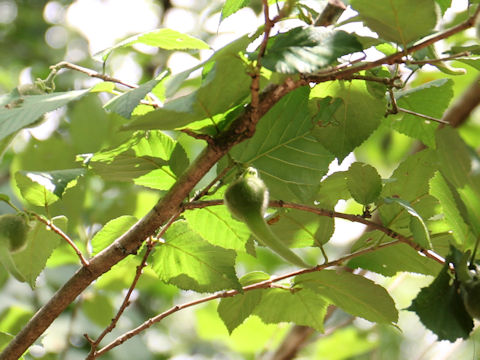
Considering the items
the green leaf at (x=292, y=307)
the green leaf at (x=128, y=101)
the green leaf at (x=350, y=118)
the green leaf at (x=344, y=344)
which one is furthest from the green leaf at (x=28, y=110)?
the green leaf at (x=344, y=344)

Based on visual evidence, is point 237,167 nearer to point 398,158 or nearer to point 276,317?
point 276,317

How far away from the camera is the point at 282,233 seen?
74cm

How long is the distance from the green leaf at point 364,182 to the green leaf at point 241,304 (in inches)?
6.8

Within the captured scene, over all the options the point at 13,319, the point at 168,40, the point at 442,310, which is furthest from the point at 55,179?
the point at 13,319

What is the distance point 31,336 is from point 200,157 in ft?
0.91

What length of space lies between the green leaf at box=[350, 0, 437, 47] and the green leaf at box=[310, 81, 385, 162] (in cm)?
10

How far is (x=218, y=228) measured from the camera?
0.70 m

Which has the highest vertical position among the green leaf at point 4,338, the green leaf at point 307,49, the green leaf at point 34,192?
the green leaf at point 307,49

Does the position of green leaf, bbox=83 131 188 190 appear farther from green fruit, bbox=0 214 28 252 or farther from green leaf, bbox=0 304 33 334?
green leaf, bbox=0 304 33 334

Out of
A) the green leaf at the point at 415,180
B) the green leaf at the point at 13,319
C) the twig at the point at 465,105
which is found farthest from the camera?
the twig at the point at 465,105

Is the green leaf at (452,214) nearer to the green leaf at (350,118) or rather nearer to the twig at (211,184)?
the green leaf at (350,118)

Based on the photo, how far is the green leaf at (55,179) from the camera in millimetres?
605

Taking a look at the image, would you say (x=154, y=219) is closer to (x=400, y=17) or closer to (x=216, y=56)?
(x=216, y=56)

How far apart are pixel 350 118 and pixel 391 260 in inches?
6.7
